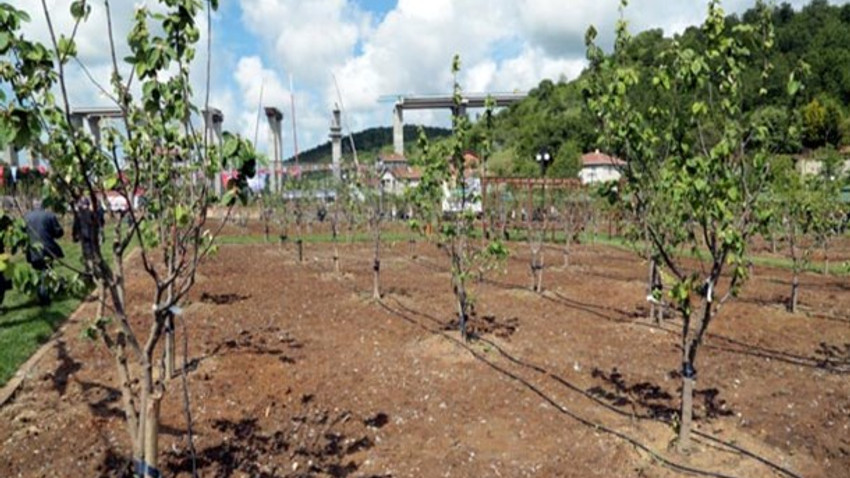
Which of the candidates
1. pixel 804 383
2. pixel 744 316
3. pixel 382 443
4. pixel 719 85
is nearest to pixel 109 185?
pixel 382 443

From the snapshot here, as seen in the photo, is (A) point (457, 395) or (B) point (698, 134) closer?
(B) point (698, 134)

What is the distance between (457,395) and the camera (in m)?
6.21

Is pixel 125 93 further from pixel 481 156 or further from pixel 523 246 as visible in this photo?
pixel 523 246

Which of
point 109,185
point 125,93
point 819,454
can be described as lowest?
point 819,454

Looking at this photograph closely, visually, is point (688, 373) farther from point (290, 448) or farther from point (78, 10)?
point (78, 10)

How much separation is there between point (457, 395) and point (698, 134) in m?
3.57

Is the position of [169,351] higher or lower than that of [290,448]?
higher

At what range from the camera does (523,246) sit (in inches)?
856

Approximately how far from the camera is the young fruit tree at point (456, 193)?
24.1ft

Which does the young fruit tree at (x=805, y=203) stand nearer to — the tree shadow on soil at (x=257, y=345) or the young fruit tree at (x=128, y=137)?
the tree shadow on soil at (x=257, y=345)

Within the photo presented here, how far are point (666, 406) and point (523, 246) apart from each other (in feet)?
52.3

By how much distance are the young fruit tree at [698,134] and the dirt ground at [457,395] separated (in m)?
0.95

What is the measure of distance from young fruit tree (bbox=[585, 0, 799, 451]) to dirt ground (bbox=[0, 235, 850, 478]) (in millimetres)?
950

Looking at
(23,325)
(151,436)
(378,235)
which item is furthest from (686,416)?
(23,325)
